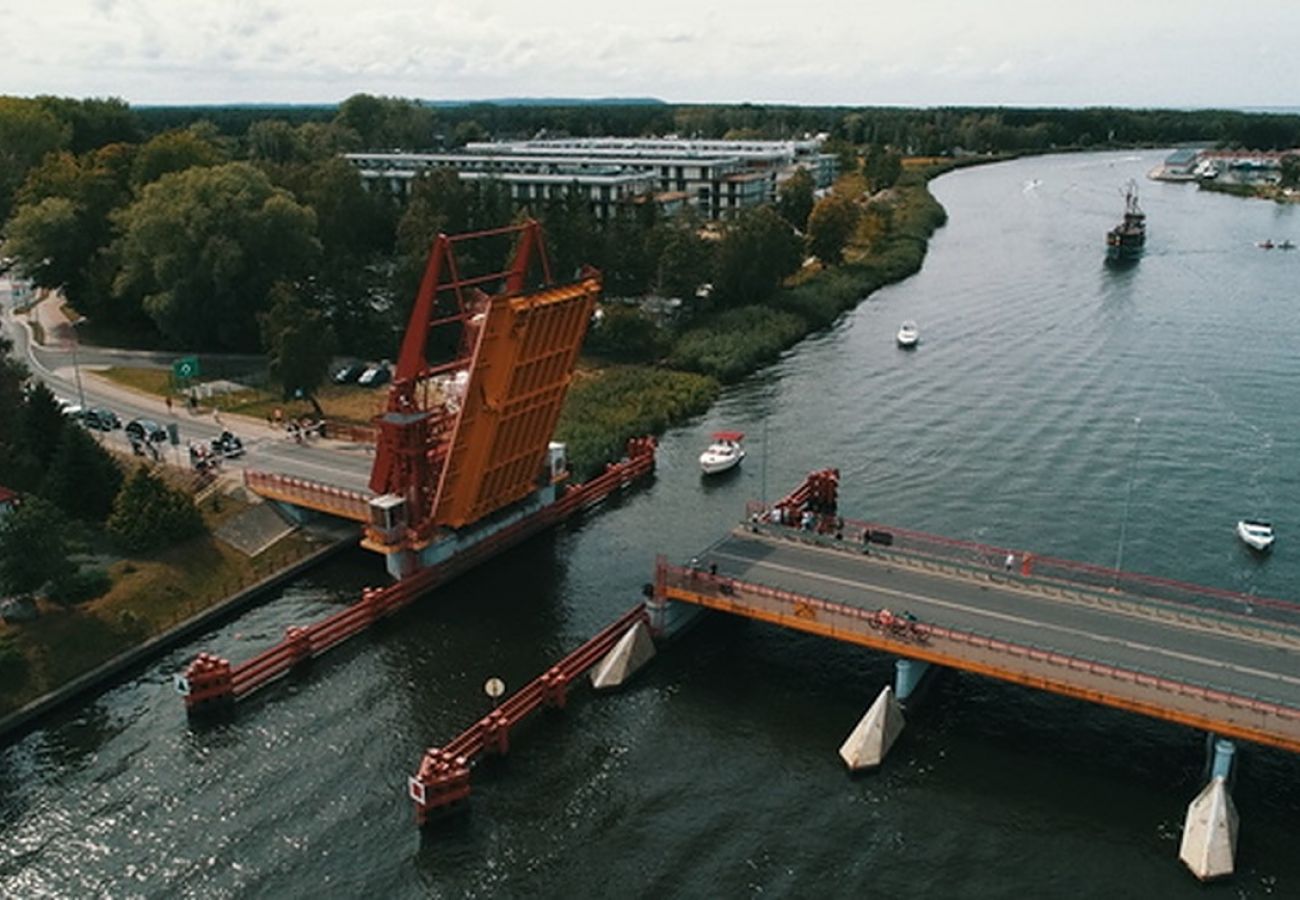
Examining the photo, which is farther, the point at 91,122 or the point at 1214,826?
the point at 91,122

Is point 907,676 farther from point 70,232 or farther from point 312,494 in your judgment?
point 70,232

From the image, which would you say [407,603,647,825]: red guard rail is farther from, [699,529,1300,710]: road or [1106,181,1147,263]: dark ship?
[1106,181,1147,263]: dark ship

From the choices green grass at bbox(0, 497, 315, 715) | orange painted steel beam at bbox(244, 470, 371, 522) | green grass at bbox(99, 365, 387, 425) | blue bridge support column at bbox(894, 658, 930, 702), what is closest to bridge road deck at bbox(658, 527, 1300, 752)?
blue bridge support column at bbox(894, 658, 930, 702)

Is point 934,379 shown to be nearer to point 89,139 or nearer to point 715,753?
point 715,753

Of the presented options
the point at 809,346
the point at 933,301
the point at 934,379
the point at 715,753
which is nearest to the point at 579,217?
the point at 809,346

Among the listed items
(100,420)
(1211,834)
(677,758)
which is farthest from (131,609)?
(1211,834)

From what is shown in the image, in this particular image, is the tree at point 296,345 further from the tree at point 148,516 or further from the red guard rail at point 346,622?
the tree at point 148,516
